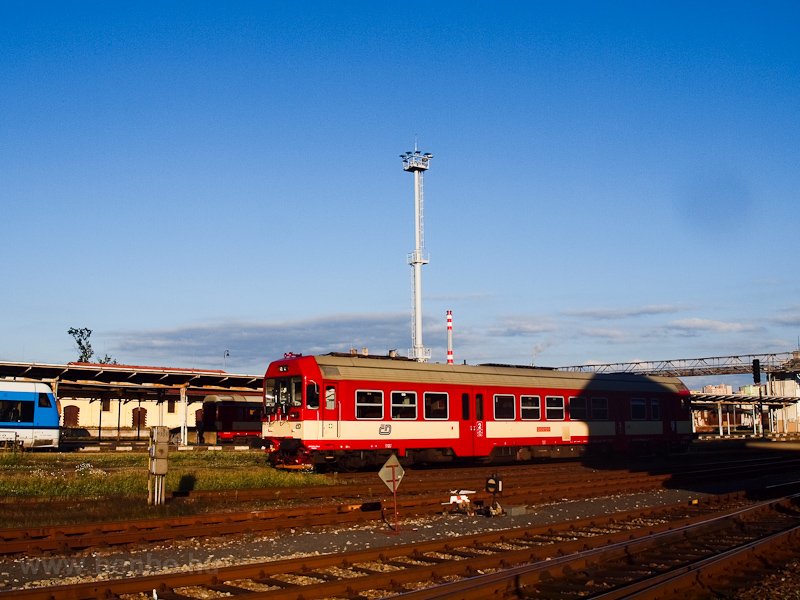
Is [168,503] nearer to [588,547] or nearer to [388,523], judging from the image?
[388,523]

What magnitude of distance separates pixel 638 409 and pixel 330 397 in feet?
54.3

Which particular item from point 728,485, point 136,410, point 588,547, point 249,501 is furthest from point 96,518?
point 136,410

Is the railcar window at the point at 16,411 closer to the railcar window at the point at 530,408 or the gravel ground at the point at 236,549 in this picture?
the railcar window at the point at 530,408

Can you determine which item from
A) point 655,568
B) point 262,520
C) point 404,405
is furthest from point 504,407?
point 655,568

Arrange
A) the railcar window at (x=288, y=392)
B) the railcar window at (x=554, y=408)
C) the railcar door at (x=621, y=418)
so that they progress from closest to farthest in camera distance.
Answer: the railcar window at (x=288, y=392) → the railcar window at (x=554, y=408) → the railcar door at (x=621, y=418)

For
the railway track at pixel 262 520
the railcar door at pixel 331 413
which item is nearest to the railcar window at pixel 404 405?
the railcar door at pixel 331 413

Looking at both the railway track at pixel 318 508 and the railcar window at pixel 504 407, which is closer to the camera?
the railway track at pixel 318 508

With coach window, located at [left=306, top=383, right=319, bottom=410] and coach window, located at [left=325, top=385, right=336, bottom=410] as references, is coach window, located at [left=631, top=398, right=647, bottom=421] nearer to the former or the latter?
coach window, located at [left=325, top=385, right=336, bottom=410]

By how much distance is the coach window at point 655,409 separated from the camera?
36475mm

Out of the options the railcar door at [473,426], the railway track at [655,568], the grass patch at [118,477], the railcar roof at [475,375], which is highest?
the railcar roof at [475,375]

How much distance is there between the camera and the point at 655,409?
36719 millimetres

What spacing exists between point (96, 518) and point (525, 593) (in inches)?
359

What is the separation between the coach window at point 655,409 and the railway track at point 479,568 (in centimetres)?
2129

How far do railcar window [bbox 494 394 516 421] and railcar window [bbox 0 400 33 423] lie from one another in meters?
21.3
